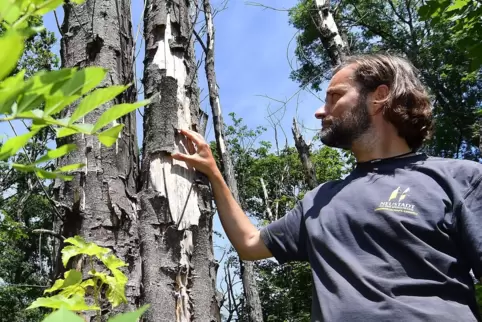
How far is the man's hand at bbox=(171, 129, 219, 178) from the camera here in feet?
6.27

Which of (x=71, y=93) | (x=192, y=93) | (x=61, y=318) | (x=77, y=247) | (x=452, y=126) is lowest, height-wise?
(x=61, y=318)

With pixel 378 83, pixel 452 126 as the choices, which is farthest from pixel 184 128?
pixel 452 126

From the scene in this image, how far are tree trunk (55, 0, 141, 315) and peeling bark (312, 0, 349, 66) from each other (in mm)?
4412

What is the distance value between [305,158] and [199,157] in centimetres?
799

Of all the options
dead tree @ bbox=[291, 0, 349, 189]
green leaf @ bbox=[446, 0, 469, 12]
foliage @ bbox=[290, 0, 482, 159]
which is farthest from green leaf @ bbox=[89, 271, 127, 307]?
foliage @ bbox=[290, 0, 482, 159]

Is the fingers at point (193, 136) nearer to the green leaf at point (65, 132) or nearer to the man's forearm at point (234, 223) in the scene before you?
the man's forearm at point (234, 223)

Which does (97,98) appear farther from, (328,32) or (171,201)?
(328,32)

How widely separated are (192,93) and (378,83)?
0.74 meters

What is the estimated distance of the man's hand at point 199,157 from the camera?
1.91 m

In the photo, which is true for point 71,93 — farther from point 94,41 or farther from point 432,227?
point 94,41

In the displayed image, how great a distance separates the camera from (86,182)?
1.79 m

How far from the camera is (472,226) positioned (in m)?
1.43

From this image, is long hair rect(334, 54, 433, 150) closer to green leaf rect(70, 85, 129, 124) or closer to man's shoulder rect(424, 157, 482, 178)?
man's shoulder rect(424, 157, 482, 178)

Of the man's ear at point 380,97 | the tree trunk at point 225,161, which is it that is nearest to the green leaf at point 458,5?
the man's ear at point 380,97
